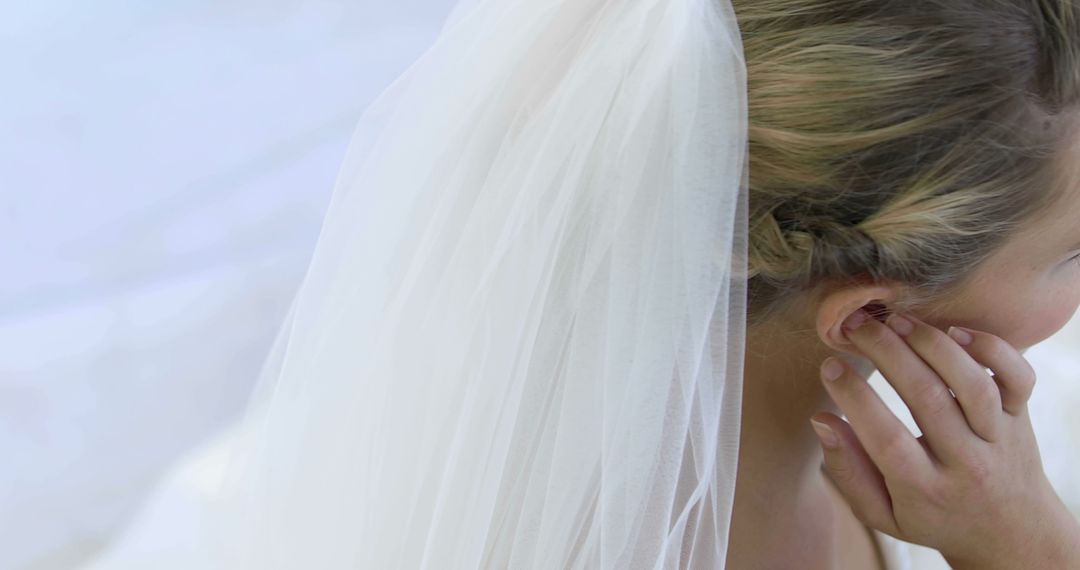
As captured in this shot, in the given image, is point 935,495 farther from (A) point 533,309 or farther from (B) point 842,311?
(A) point 533,309

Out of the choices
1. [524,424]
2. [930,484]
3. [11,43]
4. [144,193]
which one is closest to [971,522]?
[930,484]

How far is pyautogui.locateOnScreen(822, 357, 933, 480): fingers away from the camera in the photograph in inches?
33.4

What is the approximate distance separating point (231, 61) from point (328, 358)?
1.27m

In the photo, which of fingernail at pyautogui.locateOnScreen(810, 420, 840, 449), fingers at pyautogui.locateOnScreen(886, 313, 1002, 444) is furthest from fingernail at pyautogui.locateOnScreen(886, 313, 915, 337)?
fingernail at pyautogui.locateOnScreen(810, 420, 840, 449)

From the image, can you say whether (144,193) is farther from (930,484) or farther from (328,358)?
(930,484)

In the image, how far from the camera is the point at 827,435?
900 millimetres

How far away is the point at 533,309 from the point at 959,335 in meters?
0.33

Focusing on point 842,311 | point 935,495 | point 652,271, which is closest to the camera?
point 652,271

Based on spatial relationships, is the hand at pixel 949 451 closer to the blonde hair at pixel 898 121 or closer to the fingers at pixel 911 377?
the fingers at pixel 911 377

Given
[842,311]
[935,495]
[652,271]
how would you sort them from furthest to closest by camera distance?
[935,495] < [842,311] < [652,271]

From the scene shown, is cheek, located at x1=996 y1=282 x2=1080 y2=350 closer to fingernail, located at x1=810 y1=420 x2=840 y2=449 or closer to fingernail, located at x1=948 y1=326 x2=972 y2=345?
fingernail, located at x1=948 y1=326 x2=972 y2=345

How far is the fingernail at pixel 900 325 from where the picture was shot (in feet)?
2.69

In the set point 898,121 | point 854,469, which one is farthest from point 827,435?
point 898,121

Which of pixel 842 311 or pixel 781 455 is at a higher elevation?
pixel 842 311
